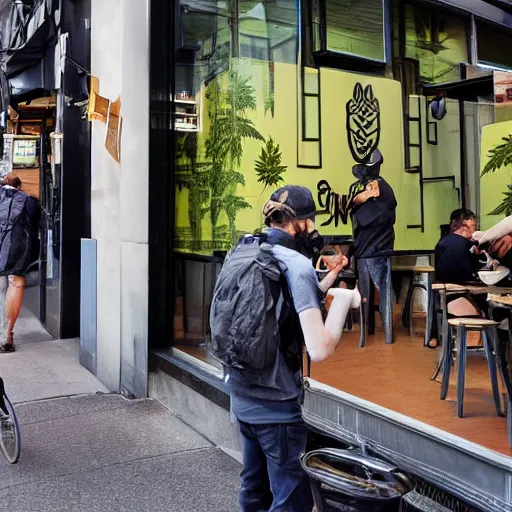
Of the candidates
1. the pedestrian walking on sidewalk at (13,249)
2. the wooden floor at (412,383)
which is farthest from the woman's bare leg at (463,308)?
the pedestrian walking on sidewalk at (13,249)

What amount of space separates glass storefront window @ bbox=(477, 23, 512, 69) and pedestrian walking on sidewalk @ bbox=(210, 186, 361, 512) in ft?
19.9

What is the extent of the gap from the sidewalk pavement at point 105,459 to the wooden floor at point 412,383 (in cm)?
95

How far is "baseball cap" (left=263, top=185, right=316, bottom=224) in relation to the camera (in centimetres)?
280

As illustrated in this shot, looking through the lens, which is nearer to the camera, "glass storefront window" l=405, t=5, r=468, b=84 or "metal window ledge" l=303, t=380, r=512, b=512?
"metal window ledge" l=303, t=380, r=512, b=512

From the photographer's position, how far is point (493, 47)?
7.96 meters

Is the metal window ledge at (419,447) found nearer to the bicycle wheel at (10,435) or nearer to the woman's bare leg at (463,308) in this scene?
the woman's bare leg at (463,308)

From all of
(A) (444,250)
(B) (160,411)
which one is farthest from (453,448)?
(B) (160,411)

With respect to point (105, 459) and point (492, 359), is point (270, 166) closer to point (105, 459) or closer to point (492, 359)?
point (492, 359)

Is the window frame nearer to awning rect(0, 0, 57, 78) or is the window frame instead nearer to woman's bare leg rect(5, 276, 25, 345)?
awning rect(0, 0, 57, 78)

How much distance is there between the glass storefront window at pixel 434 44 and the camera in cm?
840

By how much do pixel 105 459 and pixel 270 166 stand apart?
3.38 m

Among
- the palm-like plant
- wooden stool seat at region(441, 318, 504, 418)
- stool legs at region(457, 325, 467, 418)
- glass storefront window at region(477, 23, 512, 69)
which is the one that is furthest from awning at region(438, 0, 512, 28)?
stool legs at region(457, 325, 467, 418)

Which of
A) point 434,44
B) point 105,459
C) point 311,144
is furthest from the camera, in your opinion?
point 434,44

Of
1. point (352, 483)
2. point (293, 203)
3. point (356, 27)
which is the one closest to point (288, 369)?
point (352, 483)
